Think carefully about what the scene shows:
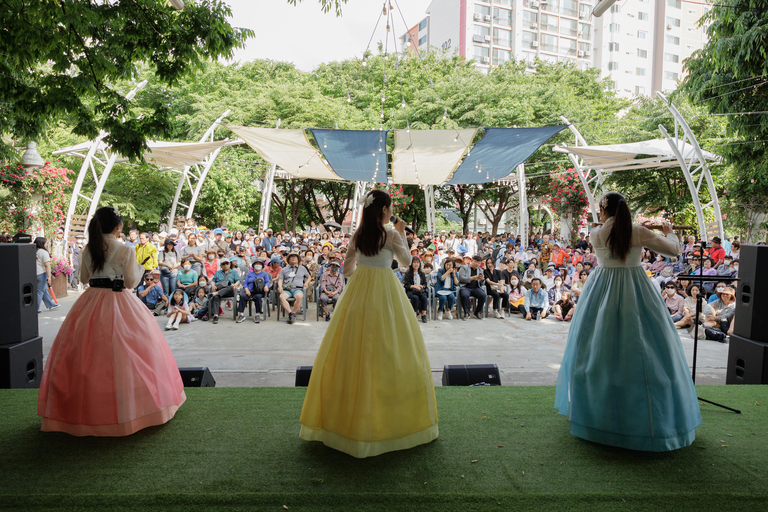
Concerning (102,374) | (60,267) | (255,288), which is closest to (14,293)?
(102,374)

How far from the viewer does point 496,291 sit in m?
9.52

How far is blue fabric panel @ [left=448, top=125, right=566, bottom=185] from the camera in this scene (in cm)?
873

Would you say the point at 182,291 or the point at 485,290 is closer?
the point at 182,291

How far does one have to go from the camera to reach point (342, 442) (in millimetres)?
2729

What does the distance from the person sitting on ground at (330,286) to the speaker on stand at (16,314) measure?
4.96 m

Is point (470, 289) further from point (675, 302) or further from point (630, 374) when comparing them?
point (630, 374)

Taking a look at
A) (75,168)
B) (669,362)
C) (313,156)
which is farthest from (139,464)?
(75,168)

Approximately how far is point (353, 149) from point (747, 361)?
25.4 ft

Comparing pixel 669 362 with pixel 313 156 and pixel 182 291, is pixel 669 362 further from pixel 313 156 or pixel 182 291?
pixel 313 156

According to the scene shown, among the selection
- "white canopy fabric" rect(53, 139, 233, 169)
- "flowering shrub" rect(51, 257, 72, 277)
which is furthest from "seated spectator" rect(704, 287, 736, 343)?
"flowering shrub" rect(51, 257, 72, 277)

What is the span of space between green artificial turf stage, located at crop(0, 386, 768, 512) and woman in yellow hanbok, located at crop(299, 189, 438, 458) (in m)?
0.15

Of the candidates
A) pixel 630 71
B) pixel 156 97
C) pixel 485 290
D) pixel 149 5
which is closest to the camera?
pixel 149 5

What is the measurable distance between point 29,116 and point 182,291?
422 cm

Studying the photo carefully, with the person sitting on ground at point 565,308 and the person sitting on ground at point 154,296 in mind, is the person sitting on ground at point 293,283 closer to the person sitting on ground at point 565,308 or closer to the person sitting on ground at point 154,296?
the person sitting on ground at point 154,296
